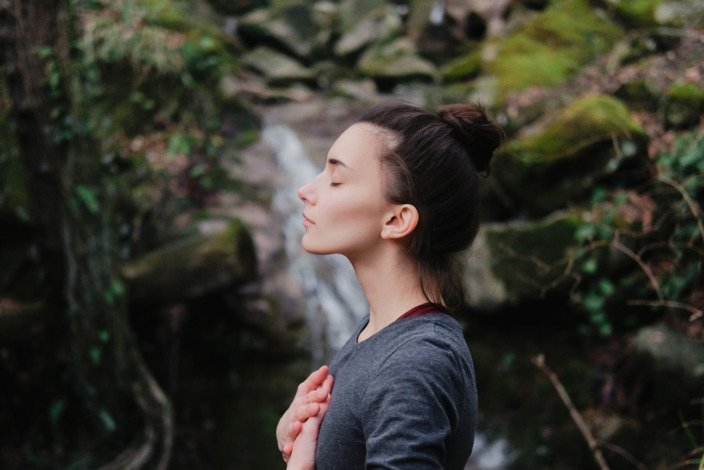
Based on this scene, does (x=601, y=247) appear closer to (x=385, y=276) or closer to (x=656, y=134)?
(x=656, y=134)

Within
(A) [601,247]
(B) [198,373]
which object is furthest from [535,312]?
(B) [198,373]

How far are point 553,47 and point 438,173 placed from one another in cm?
802

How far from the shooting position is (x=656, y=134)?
15.5ft

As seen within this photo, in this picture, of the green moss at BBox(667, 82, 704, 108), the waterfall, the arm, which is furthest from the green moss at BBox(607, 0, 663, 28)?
the arm

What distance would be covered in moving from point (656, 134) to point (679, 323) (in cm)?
167

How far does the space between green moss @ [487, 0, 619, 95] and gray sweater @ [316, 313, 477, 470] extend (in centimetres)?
650

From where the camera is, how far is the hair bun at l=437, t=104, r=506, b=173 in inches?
51.0

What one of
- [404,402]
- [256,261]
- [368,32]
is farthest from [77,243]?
[368,32]

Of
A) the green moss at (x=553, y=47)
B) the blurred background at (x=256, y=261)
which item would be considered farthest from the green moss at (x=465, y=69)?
the blurred background at (x=256, y=261)

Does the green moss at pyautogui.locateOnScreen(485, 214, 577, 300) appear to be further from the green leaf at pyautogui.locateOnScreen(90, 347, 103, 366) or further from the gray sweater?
the gray sweater

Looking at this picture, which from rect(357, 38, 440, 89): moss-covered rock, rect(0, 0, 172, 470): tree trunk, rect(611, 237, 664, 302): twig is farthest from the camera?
rect(357, 38, 440, 89): moss-covered rock

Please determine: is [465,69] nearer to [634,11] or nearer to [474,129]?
[634,11]

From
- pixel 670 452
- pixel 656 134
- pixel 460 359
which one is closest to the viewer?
pixel 460 359

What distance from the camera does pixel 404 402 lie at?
1048 millimetres
